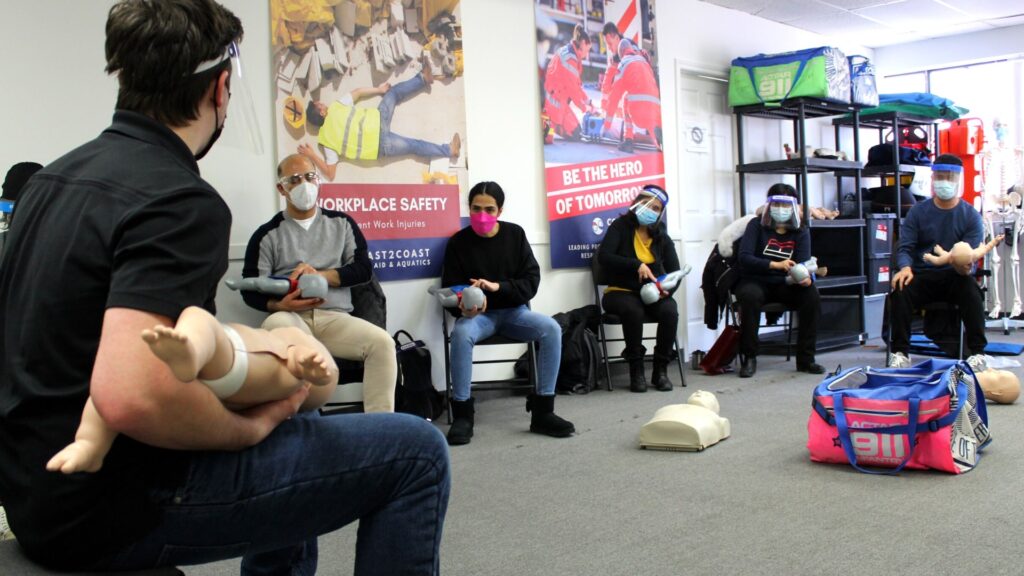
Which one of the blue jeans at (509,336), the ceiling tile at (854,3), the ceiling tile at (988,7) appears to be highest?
the ceiling tile at (988,7)

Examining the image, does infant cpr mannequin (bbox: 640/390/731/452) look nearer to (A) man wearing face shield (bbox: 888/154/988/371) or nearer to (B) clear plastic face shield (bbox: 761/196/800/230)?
(A) man wearing face shield (bbox: 888/154/988/371)

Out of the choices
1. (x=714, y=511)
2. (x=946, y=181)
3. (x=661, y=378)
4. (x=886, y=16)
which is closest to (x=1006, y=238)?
(x=886, y=16)

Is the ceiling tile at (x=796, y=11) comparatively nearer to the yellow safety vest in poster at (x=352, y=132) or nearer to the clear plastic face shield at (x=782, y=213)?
the clear plastic face shield at (x=782, y=213)

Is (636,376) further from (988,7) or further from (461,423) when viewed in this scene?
(988,7)

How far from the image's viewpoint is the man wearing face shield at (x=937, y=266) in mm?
5242

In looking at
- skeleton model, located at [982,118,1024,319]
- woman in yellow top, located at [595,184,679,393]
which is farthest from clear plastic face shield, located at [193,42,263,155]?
skeleton model, located at [982,118,1024,319]

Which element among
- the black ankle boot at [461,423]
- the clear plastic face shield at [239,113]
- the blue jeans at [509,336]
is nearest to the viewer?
the clear plastic face shield at [239,113]

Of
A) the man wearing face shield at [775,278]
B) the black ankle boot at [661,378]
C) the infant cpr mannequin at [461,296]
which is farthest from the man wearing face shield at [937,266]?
the infant cpr mannequin at [461,296]

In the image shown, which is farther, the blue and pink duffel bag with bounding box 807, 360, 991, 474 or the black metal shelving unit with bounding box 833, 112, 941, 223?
the black metal shelving unit with bounding box 833, 112, 941, 223

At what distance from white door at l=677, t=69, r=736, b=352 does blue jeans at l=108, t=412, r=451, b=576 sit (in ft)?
17.5

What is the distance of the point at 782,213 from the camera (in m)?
5.77

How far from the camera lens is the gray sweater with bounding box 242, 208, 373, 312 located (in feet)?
13.1

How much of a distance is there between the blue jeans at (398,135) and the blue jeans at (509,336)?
105 cm

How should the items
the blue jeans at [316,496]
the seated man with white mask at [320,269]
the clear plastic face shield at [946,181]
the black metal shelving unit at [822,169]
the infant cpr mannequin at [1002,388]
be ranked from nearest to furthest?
the blue jeans at [316,496] → the seated man with white mask at [320,269] → the infant cpr mannequin at [1002,388] → the clear plastic face shield at [946,181] → the black metal shelving unit at [822,169]
